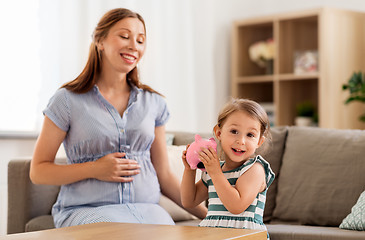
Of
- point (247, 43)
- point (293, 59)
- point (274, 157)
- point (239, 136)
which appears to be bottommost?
point (274, 157)

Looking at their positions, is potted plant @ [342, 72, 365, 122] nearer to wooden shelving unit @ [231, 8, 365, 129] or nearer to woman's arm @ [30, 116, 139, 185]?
wooden shelving unit @ [231, 8, 365, 129]

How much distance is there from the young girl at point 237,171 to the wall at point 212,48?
242 centimetres

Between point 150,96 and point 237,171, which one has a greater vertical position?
point 150,96

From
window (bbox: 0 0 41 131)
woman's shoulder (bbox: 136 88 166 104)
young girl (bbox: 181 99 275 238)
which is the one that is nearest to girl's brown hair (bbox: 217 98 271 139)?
young girl (bbox: 181 99 275 238)

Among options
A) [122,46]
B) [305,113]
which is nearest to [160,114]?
[122,46]

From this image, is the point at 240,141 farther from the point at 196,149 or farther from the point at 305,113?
the point at 305,113

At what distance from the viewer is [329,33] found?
4203 millimetres

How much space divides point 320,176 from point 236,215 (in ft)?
3.00

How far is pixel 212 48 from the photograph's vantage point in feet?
15.4

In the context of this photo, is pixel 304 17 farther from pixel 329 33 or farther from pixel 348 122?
pixel 348 122

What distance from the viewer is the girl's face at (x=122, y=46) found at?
87.4 inches

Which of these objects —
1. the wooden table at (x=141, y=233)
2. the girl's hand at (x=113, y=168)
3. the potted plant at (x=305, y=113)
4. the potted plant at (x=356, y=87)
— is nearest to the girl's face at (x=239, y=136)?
the wooden table at (x=141, y=233)

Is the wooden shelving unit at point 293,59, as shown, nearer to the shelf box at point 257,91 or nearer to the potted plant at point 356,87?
the shelf box at point 257,91

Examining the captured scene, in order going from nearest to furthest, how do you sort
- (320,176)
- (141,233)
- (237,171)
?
1. (141,233)
2. (237,171)
3. (320,176)
